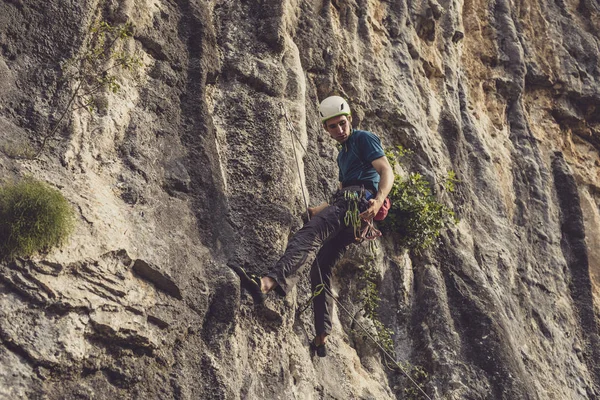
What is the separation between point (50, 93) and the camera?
6871 mm

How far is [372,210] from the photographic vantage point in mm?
7402

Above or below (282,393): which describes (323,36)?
above

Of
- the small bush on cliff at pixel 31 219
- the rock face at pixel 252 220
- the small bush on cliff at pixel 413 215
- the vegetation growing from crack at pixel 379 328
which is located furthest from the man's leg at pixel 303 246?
the small bush on cliff at pixel 413 215

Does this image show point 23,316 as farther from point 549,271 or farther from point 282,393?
point 549,271

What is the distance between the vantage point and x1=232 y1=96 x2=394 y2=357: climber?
713 centimetres

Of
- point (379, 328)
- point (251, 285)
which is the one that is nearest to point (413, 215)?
point (379, 328)

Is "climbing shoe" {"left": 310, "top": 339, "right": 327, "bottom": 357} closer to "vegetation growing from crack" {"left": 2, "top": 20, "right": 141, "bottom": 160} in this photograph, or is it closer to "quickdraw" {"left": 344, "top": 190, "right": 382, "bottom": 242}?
"quickdraw" {"left": 344, "top": 190, "right": 382, "bottom": 242}

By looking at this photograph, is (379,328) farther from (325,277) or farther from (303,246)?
(303,246)

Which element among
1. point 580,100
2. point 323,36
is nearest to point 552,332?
point 323,36

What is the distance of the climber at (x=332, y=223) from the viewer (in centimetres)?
713

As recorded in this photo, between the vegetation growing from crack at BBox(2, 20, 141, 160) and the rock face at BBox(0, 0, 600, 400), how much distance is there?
0.25ft

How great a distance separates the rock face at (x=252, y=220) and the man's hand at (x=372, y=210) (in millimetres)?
980

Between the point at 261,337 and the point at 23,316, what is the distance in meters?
2.56

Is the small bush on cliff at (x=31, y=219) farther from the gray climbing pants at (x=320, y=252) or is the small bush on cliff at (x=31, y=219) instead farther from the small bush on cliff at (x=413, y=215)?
the small bush on cliff at (x=413, y=215)
